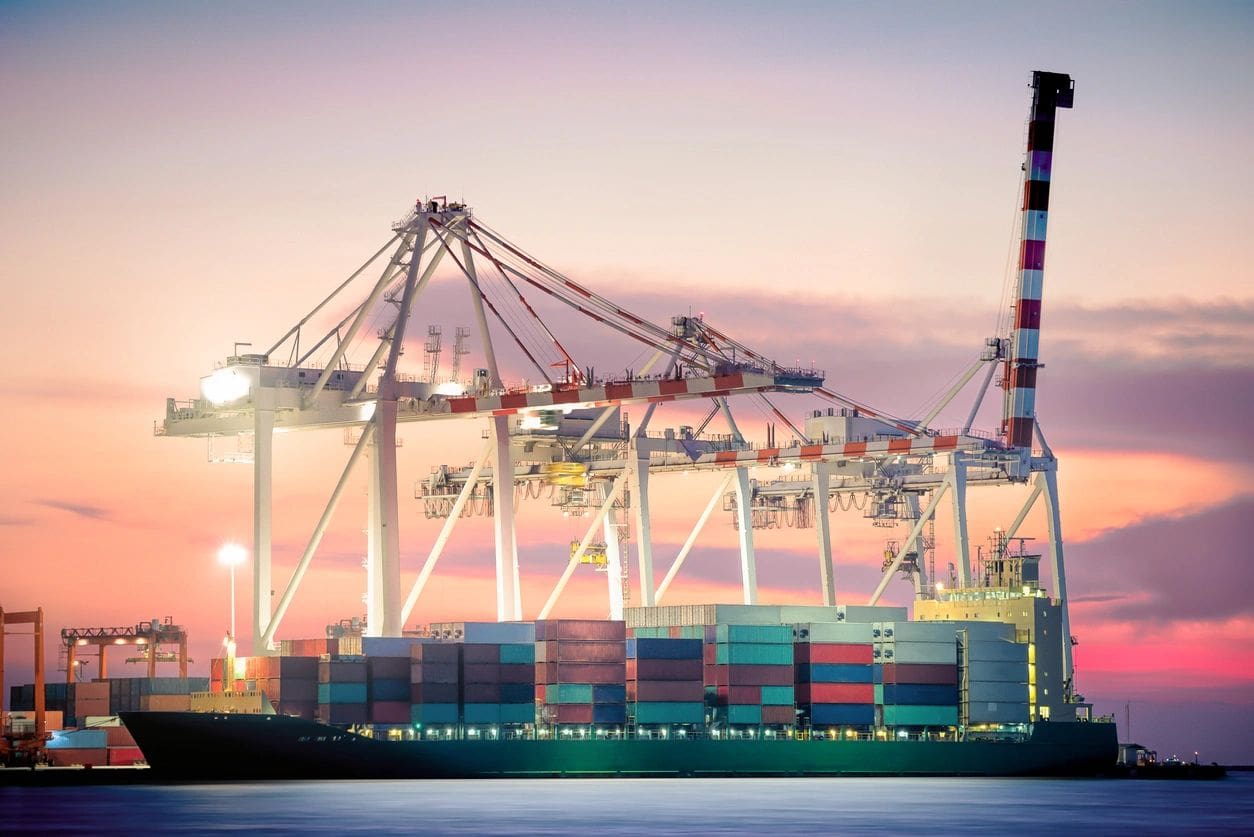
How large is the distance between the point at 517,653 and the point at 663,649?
Answer: 4883 millimetres

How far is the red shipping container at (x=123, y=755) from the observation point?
3051 inches

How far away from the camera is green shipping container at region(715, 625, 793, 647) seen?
7094 centimetres

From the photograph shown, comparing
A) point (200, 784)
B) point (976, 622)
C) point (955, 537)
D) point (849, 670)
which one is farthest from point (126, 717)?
point (955, 537)

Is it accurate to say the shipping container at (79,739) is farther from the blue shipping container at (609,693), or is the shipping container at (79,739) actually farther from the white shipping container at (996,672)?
the white shipping container at (996,672)

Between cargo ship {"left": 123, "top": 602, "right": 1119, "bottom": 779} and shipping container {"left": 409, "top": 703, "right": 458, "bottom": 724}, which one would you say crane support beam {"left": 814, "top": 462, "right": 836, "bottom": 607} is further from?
shipping container {"left": 409, "top": 703, "right": 458, "bottom": 724}

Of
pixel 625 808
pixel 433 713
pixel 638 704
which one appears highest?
pixel 638 704

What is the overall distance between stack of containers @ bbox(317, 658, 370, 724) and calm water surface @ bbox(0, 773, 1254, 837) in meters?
2.29

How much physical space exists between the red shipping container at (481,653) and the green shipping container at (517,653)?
214mm

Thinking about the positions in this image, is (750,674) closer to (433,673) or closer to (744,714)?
(744,714)

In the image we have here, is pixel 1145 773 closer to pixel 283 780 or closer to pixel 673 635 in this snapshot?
pixel 673 635

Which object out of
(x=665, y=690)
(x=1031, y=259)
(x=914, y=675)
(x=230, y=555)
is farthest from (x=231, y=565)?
(x=1031, y=259)

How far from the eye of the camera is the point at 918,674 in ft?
238

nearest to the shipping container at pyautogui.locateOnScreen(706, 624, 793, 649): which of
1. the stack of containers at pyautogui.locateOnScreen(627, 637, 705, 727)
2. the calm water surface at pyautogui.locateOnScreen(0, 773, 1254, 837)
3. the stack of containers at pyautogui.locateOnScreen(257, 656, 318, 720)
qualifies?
the stack of containers at pyautogui.locateOnScreen(627, 637, 705, 727)

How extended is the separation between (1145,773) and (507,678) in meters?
33.5
